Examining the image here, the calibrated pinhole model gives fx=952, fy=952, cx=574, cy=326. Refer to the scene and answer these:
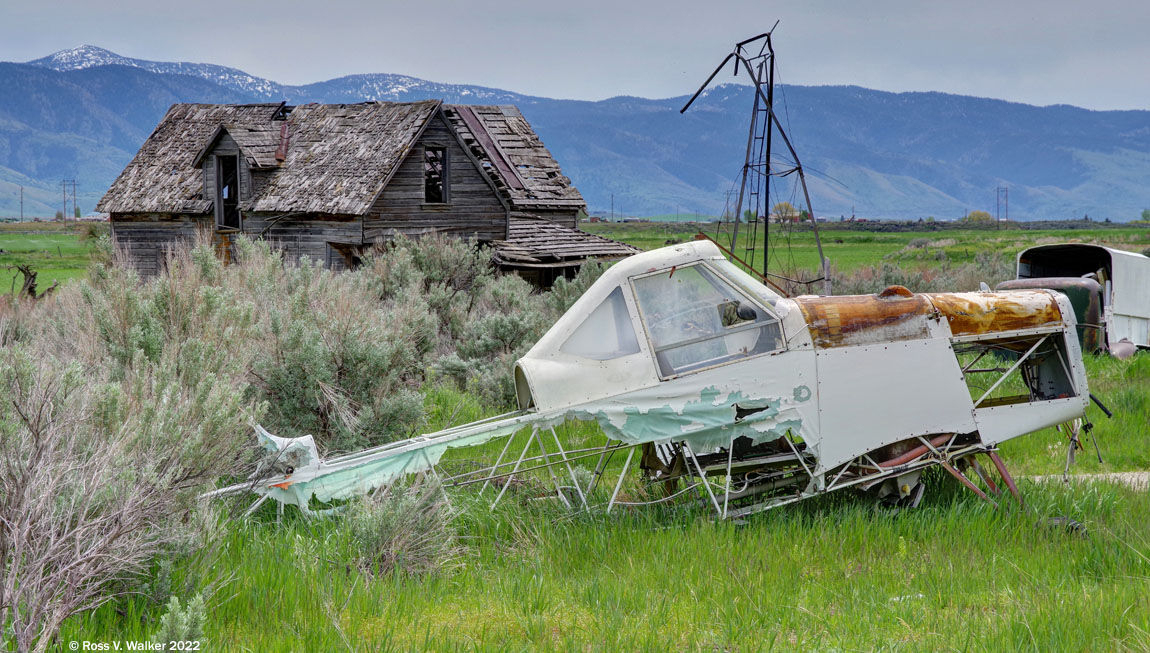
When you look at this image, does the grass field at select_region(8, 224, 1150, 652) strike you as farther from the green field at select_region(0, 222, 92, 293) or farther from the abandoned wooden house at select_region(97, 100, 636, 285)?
the green field at select_region(0, 222, 92, 293)

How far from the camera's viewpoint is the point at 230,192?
32094mm

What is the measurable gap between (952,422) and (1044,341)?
3.96 ft

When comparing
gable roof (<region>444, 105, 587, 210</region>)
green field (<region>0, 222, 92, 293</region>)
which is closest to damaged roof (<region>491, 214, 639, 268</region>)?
gable roof (<region>444, 105, 587, 210</region>)

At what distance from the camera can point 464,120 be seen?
3344 cm

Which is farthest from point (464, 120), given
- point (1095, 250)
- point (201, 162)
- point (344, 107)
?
point (1095, 250)

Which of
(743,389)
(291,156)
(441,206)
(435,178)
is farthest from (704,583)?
(291,156)

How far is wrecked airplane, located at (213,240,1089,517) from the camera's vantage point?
596 centimetres

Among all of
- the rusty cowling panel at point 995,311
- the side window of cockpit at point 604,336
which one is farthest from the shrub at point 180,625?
the rusty cowling panel at point 995,311

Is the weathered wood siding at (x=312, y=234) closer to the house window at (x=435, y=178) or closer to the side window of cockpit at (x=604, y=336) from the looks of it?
the house window at (x=435, y=178)

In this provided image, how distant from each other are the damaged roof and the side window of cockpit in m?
22.2

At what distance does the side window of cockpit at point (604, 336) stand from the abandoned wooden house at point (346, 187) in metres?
21.3

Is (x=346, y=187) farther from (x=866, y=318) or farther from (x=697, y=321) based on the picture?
(x=866, y=318)

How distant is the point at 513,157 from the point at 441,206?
17.7 ft

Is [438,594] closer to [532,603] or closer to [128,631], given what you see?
Result: [532,603]
